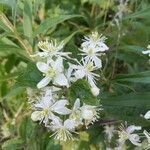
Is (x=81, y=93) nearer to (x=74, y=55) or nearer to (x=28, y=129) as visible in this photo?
(x=74, y=55)

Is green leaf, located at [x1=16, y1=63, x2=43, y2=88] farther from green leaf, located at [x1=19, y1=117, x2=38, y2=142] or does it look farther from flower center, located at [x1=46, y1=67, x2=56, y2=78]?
green leaf, located at [x1=19, y1=117, x2=38, y2=142]

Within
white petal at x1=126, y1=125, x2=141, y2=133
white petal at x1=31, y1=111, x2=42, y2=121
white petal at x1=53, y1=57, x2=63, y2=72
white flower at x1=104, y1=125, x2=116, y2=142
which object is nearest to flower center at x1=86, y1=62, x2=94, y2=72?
white petal at x1=53, y1=57, x2=63, y2=72

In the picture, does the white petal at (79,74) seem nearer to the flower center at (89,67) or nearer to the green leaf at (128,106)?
the flower center at (89,67)

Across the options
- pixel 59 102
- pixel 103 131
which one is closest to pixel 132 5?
pixel 103 131

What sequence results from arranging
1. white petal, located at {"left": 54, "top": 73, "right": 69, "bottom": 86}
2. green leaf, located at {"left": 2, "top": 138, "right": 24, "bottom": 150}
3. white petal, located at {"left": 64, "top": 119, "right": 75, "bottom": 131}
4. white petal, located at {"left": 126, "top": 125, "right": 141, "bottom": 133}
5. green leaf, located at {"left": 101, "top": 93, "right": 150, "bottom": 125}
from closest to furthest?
white petal, located at {"left": 54, "top": 73, "right": 69, "bottom": 86} < white petal, located at {"left": 64, "top": 119, "right": 75, "bottom": 131} < green leaf, located at {"left": 101, "top": 93, "right": 150, "bottom": 125} < white petal, located at {"left": 126, "top": 125, "right": 141, "bottom": 133} < green leaf, located at {"left": 2, "top": 138, "right": 24, "bottom": 150}

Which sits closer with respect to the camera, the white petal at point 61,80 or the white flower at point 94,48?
the white petal at point 61,80

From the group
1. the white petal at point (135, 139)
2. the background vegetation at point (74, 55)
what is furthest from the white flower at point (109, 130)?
the white petal at point (135, 139)

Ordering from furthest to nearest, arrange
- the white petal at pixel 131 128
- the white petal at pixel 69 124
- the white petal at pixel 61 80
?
the white petal at pixel 131 128 → the white petal at pixel 69 124 → the white petal at pixel 61 80
